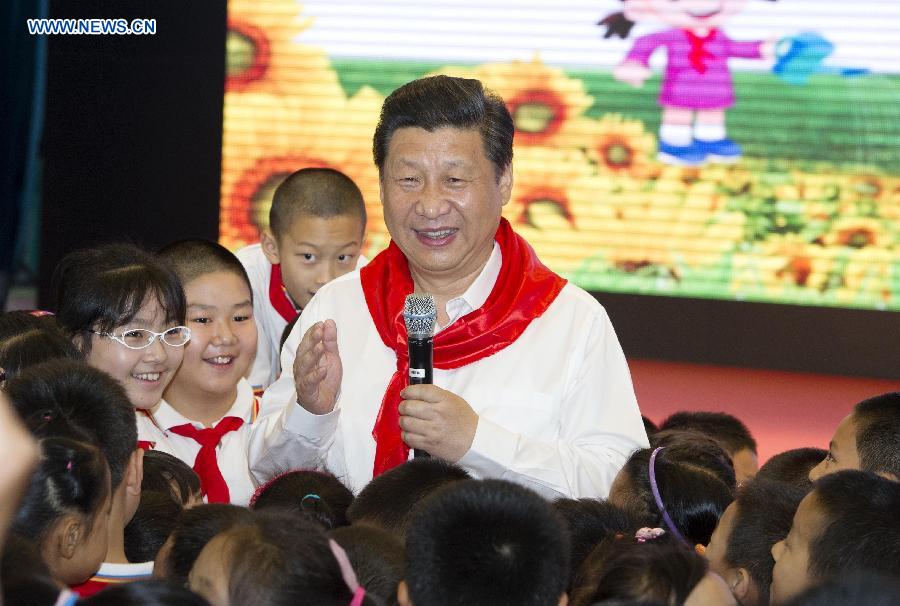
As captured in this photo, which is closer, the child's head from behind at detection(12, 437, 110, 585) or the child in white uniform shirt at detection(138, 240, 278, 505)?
the child's head from behind at detection(12, 437, 110, 585)

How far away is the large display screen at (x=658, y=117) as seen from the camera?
21.0 feet

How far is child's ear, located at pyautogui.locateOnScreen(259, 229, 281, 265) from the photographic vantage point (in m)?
3.90

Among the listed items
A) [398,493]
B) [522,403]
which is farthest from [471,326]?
[398,493]

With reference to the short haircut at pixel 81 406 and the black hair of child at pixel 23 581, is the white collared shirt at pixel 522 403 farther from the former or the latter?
the black hair of child at pixel 23 581

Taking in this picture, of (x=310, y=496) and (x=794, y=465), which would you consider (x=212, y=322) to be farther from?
(x=794, y=465)

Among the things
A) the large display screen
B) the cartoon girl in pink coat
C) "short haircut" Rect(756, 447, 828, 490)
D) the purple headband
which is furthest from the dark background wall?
the purple headband

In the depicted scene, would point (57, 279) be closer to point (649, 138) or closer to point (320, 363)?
point (320, 363)

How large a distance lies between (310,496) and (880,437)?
3.87ft

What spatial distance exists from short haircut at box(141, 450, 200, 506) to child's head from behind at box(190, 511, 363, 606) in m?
0.72

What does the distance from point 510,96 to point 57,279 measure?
169 inches

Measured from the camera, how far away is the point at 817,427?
5465mm

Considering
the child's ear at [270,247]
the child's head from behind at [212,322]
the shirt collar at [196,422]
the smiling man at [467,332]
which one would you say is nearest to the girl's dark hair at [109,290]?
the child's head from behind at [212,322]

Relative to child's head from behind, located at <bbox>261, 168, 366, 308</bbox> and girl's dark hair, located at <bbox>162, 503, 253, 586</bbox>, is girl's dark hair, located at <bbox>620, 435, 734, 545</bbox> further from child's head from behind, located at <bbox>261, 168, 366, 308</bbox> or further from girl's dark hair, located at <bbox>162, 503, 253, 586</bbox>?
child's head from behind, located at <bbox>261, 168, 366, 308</bbox>

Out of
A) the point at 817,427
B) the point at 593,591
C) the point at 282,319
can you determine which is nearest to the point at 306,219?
the point at 282,319
